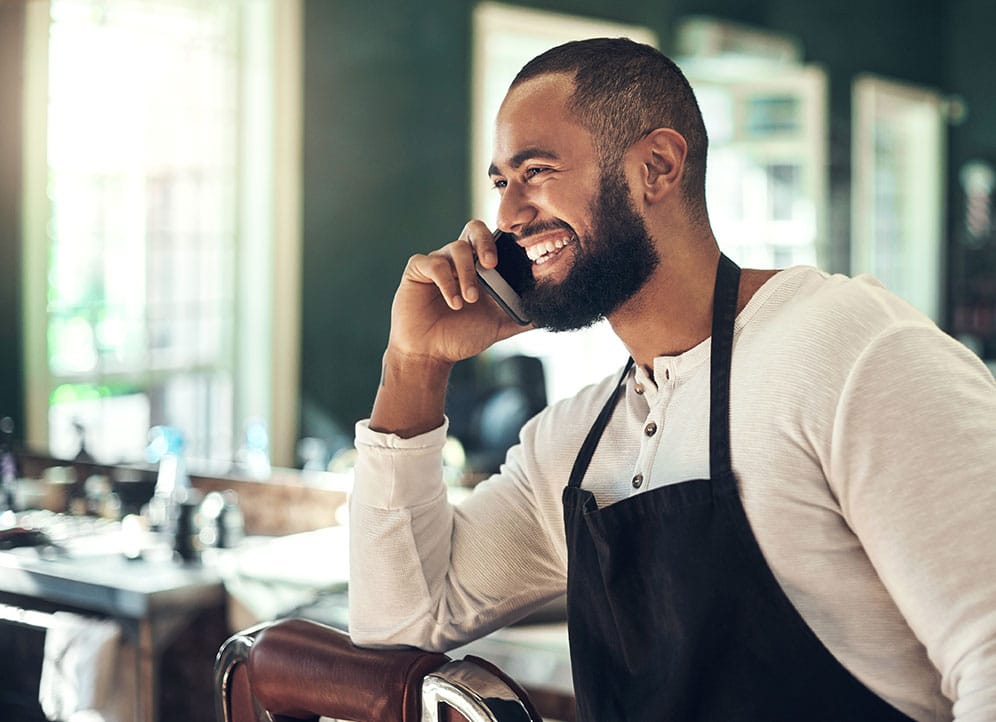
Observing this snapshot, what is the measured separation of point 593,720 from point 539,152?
63 centimetres

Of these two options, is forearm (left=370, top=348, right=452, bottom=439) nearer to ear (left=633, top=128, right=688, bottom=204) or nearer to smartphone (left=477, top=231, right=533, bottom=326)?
smartphone (left=477, top=231, right=533, bottom=326)

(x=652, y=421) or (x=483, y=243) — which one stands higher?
(x=483, y=243)

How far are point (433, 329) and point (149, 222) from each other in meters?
2.18

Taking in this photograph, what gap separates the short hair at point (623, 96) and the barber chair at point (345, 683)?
60cm

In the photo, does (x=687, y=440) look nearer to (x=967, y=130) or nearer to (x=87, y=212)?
(x=87, y=212)

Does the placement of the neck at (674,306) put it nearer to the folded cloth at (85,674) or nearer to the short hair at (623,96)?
Result: the short hair at (623,96)

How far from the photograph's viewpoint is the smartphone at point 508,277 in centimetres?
150

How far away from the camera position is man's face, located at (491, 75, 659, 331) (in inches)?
53.2

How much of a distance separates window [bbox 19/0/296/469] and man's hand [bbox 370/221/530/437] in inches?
75.8

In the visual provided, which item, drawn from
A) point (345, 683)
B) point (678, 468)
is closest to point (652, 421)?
point (678, 468)

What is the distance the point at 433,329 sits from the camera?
5.11 feet

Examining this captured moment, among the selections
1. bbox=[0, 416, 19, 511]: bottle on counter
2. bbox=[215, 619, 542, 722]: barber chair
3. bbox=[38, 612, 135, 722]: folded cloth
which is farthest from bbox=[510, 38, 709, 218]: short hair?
bbox=[0, 416, 19, 511]: bottle on counter

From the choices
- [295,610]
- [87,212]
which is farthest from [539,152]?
[87,212]

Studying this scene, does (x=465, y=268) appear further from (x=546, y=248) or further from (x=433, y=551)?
(x=433, y=551)
